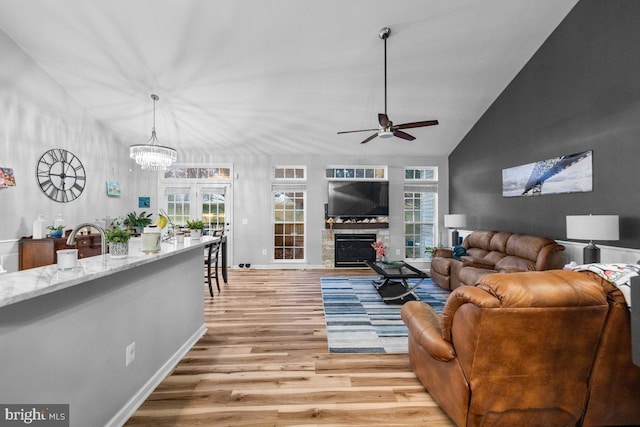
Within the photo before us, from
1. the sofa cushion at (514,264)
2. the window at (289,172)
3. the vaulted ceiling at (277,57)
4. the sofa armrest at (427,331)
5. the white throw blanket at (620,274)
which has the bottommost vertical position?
the sofa armrest at (427,331)

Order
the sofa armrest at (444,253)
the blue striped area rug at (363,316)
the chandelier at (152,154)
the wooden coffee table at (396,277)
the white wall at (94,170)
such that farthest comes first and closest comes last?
the sofa armrest at (444,253) < the chandelier at (152,154) < the wooden coffee table at (396,277) < the white wall at (94,170) < the blue striped area rug at (363,316)

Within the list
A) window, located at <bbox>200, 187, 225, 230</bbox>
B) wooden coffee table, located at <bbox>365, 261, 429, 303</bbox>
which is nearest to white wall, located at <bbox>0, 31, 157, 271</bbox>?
window, located at <bbox>200, 187, 225, 230</bbox>

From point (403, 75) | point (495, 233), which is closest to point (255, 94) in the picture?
point (403, 75)

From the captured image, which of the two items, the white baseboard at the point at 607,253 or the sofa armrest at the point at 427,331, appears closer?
the sofa armrest at the point at 427,331

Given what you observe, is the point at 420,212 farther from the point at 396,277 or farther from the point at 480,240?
the point at 396,277

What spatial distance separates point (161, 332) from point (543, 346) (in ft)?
8.33

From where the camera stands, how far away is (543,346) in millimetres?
1400

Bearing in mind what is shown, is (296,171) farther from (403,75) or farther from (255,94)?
(403,75)

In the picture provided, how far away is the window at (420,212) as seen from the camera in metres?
6.76

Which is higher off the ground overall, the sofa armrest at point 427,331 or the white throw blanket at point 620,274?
the white throw blanket at point 620,274

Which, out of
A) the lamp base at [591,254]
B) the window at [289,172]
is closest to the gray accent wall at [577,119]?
the lamp base at [591,254]

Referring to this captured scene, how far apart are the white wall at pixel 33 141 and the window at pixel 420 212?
646cm

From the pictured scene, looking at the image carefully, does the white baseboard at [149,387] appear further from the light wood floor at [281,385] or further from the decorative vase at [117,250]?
the decorative vase at [117,250]

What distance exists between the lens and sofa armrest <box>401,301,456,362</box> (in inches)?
62.1
